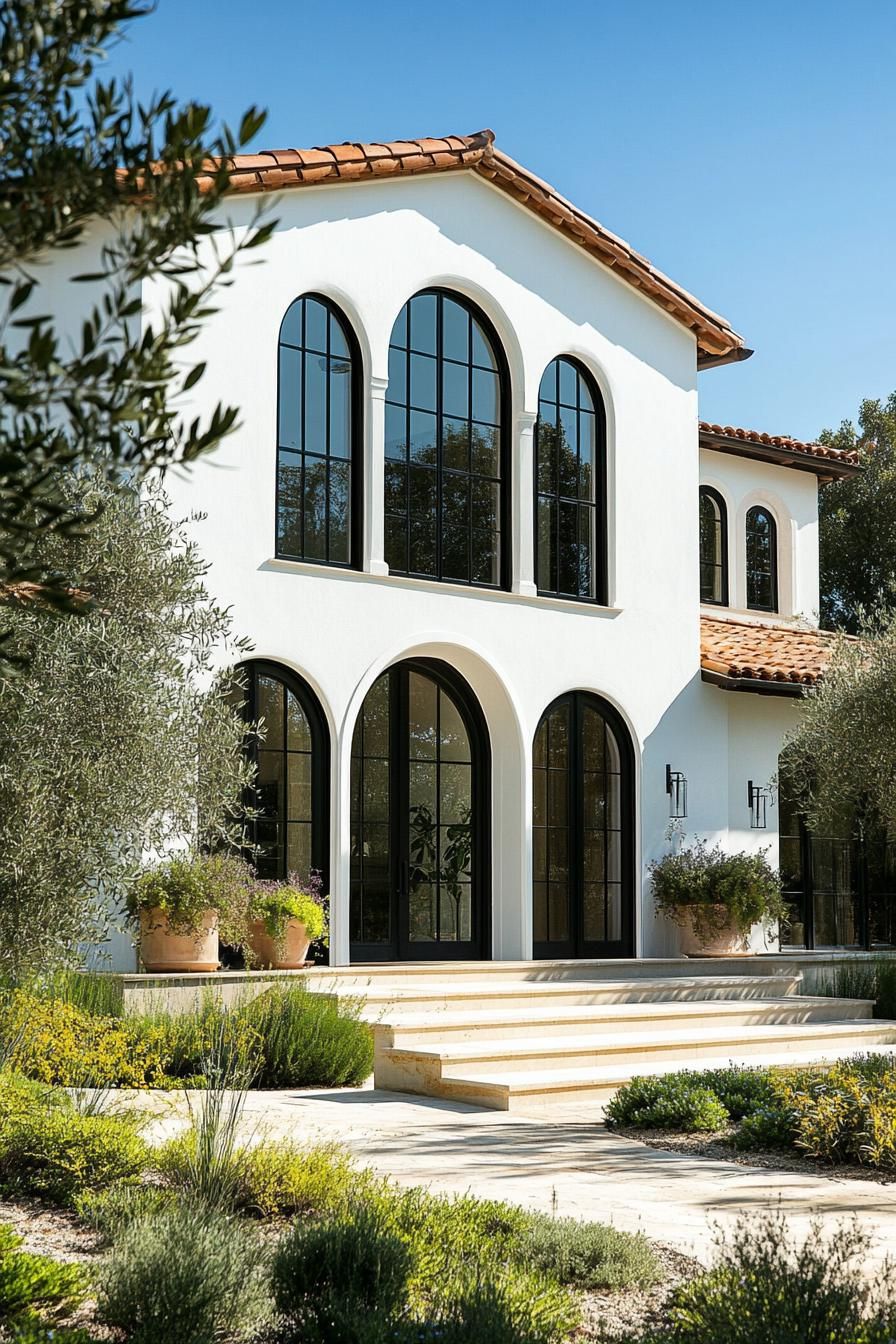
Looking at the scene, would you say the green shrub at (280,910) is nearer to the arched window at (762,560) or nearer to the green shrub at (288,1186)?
the green shrub at (288,1186)

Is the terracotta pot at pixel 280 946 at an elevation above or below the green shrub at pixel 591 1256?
above

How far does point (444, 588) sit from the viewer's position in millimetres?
15391

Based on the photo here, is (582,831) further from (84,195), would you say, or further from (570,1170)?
(84,195)

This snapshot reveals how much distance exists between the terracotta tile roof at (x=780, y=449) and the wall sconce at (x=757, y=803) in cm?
523

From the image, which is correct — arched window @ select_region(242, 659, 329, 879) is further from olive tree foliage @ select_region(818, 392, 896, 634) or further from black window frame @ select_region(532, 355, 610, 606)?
olive tree foliage @ select_region(818, 392, 896, 634)

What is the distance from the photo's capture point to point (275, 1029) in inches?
436

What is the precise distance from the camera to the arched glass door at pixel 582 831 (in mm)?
16297

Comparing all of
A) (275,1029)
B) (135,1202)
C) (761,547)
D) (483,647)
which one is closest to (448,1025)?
(275,1029)

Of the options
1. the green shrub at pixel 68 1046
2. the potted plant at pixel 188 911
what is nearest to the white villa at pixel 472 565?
the potted plant at pixel 188 911

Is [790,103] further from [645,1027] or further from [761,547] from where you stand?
[761,547]

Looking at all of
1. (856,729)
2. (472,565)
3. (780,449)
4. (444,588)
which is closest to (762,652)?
(780,449)

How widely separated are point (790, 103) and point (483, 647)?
6806 millimetres

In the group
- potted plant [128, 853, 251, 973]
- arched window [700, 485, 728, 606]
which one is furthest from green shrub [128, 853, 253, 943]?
arched window [700, 485, 728, 606]

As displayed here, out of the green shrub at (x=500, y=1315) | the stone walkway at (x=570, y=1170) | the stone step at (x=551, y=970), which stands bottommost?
the stone walkway at (x=570, y=1170)
